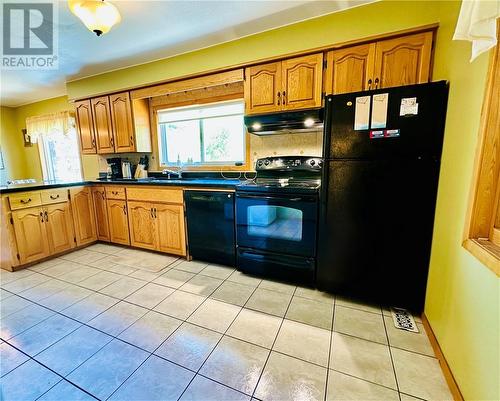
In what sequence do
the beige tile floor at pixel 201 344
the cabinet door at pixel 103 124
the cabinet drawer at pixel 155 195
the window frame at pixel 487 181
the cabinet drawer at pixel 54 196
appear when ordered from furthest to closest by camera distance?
the cabinet door at pixel 103 124 < the cabinet drawer at pixel 54 196 < the cabinet drawer at pixel 155 195 < the beige tile floor at pixel 201 344 < the window frame at pixel 487 181

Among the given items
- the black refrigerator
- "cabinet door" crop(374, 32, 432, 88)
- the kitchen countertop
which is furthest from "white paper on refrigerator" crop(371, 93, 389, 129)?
the kitchen countertop

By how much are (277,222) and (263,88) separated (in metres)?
1.35

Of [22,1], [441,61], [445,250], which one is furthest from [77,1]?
[445,250]

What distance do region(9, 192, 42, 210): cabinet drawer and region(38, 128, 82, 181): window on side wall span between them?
1928mm

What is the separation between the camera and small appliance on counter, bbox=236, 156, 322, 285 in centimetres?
201

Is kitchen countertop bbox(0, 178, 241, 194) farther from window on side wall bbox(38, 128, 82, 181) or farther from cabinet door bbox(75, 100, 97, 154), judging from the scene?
window on side wall bbox(38, 128, 82, 181)

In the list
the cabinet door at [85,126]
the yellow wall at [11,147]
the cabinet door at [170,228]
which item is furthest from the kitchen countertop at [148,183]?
the yellow wall at [11,147]

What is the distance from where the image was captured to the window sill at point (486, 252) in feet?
2.91

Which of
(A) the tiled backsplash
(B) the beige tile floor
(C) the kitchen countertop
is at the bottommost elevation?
(B) the beige tile floor

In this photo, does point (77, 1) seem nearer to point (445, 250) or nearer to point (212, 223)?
point (212, 223)

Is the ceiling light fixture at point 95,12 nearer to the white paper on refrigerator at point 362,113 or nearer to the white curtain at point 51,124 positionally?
the white paper on refrigerator at point 362,113

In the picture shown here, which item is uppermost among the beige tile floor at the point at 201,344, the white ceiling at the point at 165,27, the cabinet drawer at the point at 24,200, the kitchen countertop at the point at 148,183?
the white ceiling at the point at 165,27

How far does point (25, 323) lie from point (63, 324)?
300mm

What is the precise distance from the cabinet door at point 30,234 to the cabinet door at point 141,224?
950 millimetres
